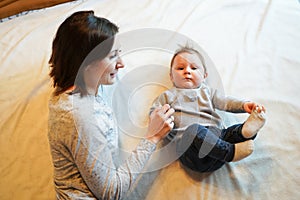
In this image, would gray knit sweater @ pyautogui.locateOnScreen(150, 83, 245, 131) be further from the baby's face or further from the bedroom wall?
the bedroom wall

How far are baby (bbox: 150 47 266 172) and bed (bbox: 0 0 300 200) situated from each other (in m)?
0.06

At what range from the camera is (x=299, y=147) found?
1.00m

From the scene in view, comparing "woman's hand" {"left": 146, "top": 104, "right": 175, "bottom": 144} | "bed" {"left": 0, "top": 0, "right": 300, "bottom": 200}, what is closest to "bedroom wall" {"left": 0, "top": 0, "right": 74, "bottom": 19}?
"bed" {"left": 0, "top": 0, "right": 300, "bottom": 200}

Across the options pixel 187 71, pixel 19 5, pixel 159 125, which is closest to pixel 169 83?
pixel 187 71

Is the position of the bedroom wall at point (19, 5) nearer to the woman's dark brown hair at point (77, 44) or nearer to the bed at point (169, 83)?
the bed at point (169, 83)

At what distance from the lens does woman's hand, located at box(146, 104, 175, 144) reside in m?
0.91

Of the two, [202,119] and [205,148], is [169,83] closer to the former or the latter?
[202,119]

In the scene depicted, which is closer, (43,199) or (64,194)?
(64,194)

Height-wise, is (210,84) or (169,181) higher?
(210,84)

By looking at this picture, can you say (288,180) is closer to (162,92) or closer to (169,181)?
(169,181)

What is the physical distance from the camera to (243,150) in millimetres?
918

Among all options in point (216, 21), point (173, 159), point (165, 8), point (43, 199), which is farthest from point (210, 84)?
point (43, 199)

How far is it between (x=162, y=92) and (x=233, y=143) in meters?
0.33

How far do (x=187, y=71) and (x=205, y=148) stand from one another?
28 cm
